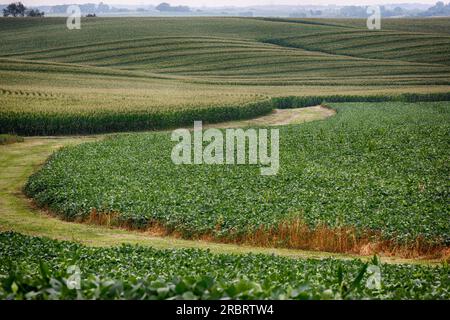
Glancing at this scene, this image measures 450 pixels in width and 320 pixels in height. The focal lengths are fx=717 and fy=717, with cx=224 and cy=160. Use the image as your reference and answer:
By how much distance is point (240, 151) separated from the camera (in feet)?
133

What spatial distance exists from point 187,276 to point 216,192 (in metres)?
19.1

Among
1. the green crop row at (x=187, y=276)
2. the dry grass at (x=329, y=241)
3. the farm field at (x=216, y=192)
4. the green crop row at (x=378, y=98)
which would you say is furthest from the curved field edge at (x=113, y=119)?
the green crop row at (x=187, y=276)

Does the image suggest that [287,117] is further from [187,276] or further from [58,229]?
[187,276]

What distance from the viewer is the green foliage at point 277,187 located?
2541cm

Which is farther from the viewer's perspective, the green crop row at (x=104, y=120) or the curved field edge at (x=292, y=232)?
the green crop row at (x=104, y=120)

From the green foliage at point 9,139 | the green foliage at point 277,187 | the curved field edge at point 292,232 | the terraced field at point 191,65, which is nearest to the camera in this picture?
the curved field edge at point 292,232

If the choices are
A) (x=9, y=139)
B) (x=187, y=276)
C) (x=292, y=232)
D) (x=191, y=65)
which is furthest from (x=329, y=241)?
(x=191, y=65)

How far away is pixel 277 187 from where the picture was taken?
100 feet

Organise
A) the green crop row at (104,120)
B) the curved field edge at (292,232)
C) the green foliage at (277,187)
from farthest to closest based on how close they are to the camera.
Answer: the green crop row at (104,120)
the green foliage at (277,187)
the curved field edge at (292,232)

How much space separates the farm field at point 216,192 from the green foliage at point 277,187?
0.10m

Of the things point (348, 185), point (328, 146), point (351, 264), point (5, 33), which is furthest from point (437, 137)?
point (5, 33)

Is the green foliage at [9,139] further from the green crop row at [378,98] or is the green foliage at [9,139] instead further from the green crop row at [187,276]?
the green crop row at [378,98]

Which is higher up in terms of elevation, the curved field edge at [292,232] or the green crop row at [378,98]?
the curved field edge at [292,232]

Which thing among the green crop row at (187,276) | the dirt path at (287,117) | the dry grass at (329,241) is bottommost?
the dirt path at (287,117)
